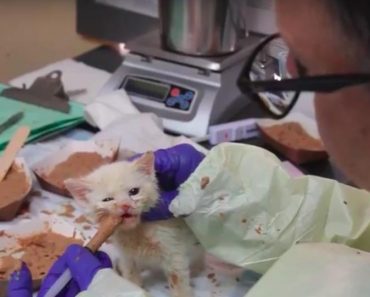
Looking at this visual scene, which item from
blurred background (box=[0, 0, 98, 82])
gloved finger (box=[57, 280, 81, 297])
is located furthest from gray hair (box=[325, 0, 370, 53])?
blurred background (box=[0, 0, 98, 82])

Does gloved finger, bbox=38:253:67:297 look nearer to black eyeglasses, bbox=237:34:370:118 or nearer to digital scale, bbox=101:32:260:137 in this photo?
black eyeglasses, bbox=237:34:370:118

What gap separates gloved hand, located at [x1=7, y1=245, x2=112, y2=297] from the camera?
28.5 inches

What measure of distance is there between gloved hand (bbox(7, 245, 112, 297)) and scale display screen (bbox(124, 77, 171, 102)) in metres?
0.46

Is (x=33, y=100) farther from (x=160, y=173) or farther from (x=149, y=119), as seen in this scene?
(x=160, y=173)

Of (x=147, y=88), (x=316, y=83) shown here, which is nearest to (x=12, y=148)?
(x=147, y=88)

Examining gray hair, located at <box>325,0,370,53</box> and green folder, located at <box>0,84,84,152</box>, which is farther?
green folder, located at <box>0,84,84,152</box>

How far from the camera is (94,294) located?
69cm

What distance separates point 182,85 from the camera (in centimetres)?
116

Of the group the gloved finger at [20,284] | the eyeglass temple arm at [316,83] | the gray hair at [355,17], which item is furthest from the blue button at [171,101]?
the gray hair at [355,17]

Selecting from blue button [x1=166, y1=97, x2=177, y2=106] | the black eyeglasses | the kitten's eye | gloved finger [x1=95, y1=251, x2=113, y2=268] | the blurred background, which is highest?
the black eyeglasses

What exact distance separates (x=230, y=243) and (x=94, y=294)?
18 cm

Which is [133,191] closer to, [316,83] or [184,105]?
[316,83]

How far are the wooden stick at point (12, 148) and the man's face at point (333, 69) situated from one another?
21.3 inches

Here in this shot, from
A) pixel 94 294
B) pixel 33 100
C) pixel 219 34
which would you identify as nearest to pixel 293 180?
pixel 94 294
